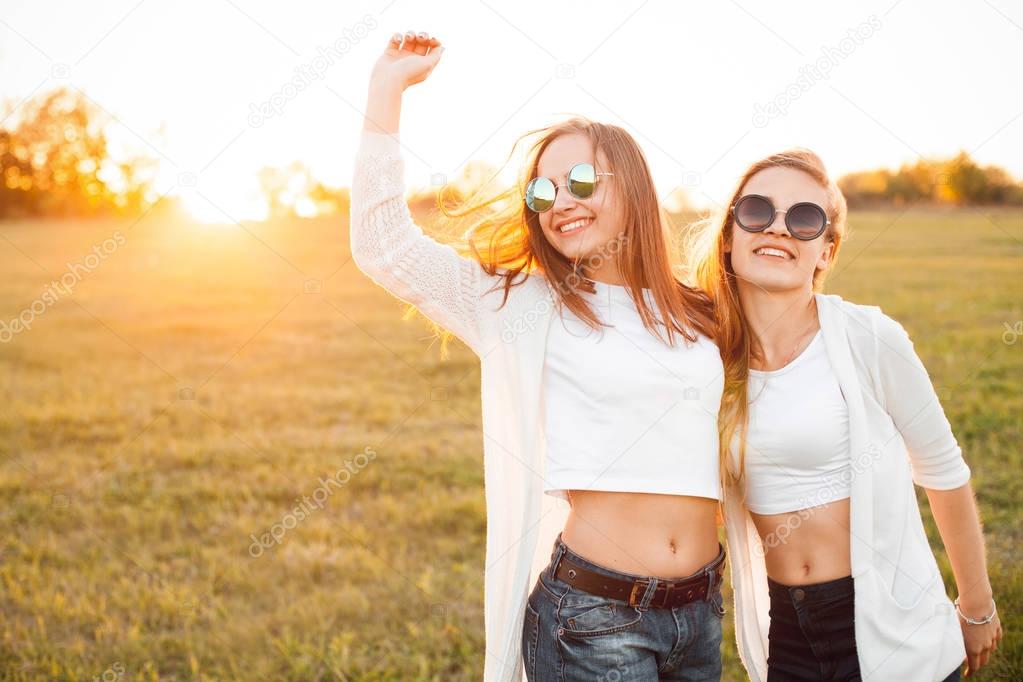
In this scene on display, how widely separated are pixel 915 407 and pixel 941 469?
234 millimetres

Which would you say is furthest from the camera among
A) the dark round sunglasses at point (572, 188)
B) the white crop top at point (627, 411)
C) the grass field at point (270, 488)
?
the grass field at point (270, 488)

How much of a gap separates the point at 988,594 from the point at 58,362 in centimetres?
1019

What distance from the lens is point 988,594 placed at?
2.57m

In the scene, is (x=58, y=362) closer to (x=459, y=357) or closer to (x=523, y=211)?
(x=459, y=357)

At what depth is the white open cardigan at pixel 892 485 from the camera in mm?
2334

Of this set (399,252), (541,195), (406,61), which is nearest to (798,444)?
(541,195)

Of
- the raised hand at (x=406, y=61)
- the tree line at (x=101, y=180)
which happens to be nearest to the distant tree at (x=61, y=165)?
the tree line at (x=101, y=180)

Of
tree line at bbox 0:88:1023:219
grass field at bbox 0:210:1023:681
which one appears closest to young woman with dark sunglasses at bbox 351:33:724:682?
grass field at bbox 0:210:1023:681

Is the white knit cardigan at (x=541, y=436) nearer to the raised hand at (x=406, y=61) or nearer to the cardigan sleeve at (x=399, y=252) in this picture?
the cardigan sleeve at (x=399, y=252)

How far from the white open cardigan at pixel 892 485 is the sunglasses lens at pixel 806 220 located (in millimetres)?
233

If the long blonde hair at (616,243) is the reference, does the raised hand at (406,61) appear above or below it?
above

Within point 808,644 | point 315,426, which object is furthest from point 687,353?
point 315,426

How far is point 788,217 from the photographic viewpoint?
253cm

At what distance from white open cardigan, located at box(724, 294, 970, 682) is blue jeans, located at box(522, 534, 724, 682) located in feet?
1.48
